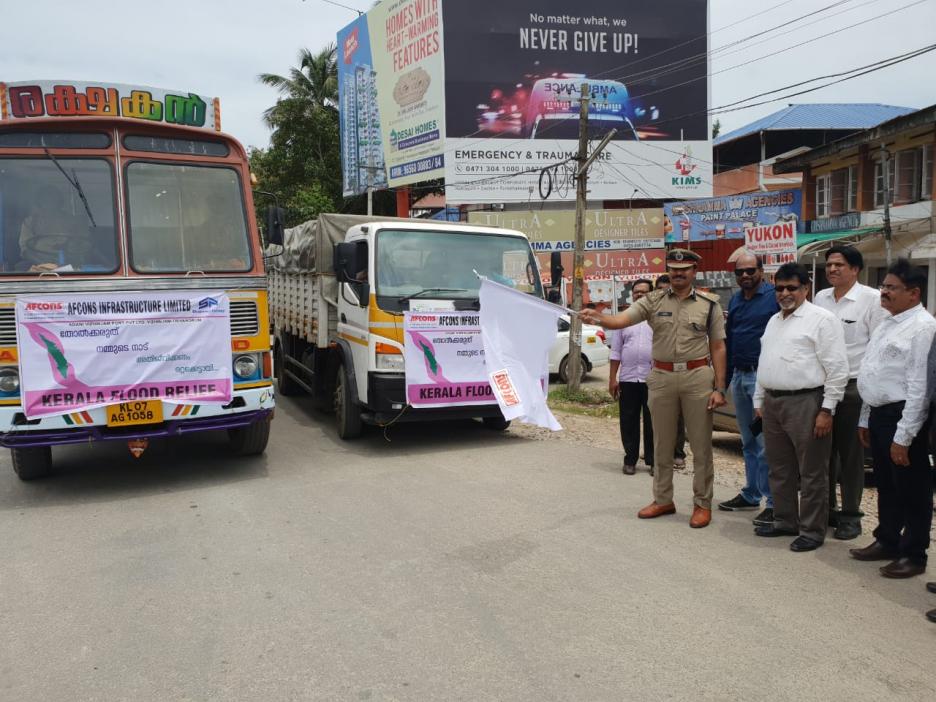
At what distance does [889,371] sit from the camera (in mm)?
4359

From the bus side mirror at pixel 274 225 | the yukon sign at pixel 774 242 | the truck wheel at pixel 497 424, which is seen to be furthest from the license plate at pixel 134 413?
the yukon sign at pixel 774 242

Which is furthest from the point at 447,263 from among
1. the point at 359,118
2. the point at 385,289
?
the point at 359,118

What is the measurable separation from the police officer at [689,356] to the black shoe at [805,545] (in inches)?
25.5

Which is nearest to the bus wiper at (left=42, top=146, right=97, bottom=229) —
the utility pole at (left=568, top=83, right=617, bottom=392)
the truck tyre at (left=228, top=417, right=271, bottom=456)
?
the truck tyre at (left=228, top=417, right=271, bottom=456)

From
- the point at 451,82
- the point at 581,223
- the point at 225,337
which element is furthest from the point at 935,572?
the point at 451,82

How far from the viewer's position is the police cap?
529cm

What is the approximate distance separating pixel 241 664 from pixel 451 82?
27.3 m

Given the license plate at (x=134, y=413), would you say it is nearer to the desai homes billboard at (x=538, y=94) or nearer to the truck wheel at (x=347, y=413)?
the truck wheel at (x=347, y=413)

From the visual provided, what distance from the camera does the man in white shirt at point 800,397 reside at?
479 centimetres

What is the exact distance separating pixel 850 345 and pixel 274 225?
17.4 ft

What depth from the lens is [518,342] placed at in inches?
237

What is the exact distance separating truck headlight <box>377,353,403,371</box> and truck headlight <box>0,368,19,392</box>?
324 centimetres

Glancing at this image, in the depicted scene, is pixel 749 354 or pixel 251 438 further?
pixel 251 438

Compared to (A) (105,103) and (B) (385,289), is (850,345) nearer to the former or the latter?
(B) (385,289)
